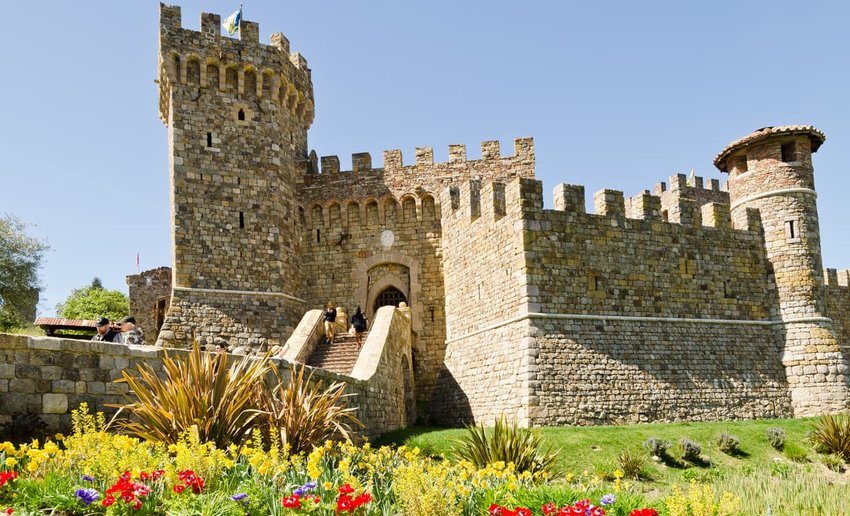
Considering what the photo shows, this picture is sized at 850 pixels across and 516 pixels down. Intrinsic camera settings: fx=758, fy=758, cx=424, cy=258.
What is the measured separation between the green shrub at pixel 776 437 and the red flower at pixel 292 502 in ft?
42.9

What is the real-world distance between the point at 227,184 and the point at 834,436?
16.1 m

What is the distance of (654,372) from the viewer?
1752 centimetres

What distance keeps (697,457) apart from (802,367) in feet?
20.6

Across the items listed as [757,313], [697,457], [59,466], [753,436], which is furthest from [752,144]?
[59,466]

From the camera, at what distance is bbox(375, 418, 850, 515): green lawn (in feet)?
42.5

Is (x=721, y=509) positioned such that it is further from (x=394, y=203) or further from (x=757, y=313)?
(x=394, y=203)

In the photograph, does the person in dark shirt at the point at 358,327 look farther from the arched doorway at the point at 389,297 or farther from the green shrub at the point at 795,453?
the green shrub at the point at 795,453

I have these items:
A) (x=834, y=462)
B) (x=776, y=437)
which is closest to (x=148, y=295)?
(x=776, y=437)

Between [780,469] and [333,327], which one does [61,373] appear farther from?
[780,469]

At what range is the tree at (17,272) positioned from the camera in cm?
3372

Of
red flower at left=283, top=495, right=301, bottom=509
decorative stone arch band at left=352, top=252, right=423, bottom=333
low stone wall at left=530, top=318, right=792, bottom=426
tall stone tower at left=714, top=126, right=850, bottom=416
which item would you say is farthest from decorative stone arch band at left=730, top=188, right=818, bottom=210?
red flower at left=283, top=495, right=301, bottom=509

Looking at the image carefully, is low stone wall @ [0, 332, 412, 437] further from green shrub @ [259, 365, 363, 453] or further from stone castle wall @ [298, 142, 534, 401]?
stone castle wall @ [298, 142, 534, 401]

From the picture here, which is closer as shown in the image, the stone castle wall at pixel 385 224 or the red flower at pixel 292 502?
the red flower at pixel 292 502

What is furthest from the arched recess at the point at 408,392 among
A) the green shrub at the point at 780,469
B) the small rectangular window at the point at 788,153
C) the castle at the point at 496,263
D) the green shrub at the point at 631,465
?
Answer: the small rectangular window at the point at 788,153
